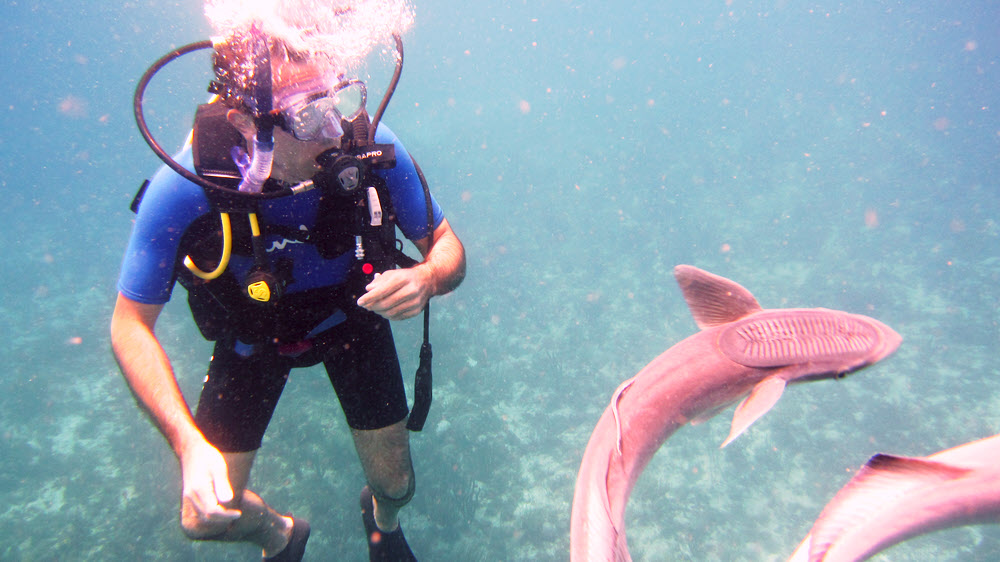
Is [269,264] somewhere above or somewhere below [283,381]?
above

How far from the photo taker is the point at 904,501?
1.28m

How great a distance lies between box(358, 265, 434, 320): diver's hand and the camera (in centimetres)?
191

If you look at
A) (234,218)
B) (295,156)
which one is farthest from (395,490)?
(295,156)

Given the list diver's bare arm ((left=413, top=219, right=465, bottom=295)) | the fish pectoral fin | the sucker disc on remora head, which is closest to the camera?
the fish pectoral fin

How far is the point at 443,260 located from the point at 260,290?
3.47ft

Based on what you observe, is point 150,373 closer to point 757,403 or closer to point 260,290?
point 260,290

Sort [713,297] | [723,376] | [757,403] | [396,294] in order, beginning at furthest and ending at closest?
[396,294], [713,297], [723,376], [757,403]

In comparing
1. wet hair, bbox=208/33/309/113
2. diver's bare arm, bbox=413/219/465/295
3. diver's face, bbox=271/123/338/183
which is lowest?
diver's bare arm, bbox=413/219/465/295

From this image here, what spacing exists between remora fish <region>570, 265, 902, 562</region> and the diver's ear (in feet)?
6.76

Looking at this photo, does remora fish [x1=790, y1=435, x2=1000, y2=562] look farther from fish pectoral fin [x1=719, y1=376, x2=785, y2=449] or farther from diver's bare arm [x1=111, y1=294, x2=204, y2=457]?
diver's bare arm [x1=111, y1=294, x2=204, y2=457]

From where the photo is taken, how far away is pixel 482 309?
10.6m

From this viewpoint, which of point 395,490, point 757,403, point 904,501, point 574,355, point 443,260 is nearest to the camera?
point 904,501

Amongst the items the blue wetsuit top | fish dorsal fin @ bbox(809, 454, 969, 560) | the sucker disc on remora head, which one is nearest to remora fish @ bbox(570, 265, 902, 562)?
the sucker disc on remora head

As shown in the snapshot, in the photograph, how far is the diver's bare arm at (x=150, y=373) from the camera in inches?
70.7
